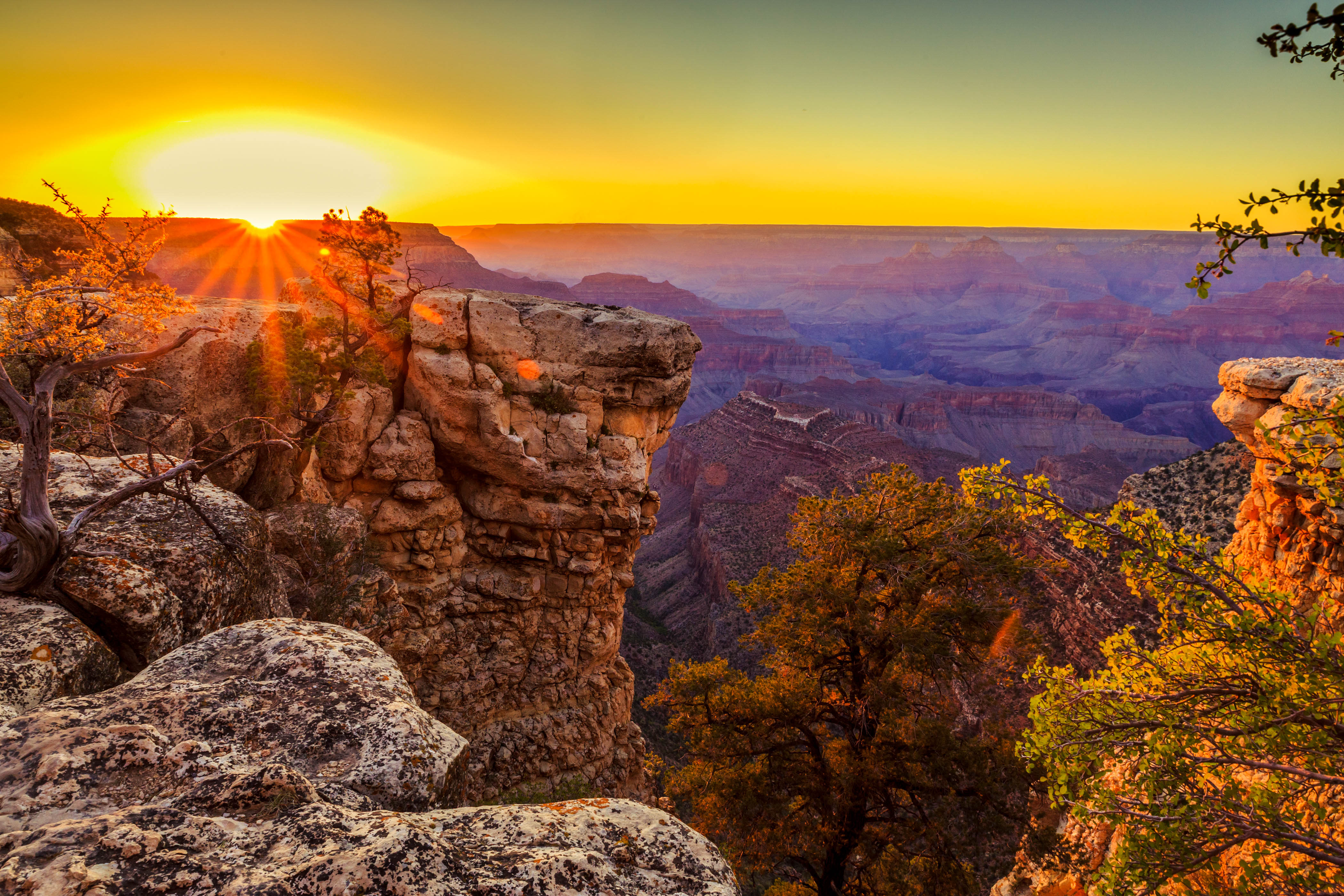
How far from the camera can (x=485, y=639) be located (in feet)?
48.1

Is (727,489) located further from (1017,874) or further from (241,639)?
(241,639)

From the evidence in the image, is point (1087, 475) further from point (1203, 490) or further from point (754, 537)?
point (1203, 490)

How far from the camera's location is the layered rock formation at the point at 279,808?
2.29m

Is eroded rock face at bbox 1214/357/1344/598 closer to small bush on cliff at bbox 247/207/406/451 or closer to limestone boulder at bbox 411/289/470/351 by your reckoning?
limestone boulder at bbox 411/289/470/351

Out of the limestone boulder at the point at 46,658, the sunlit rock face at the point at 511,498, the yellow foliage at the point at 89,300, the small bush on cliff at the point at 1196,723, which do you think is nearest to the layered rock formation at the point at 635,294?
the sunlit rock face at the point at 511,498

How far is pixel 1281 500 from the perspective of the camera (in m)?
12.4

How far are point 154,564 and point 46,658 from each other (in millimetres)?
1388

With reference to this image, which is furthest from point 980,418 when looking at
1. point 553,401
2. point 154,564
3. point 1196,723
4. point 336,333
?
point 154,564

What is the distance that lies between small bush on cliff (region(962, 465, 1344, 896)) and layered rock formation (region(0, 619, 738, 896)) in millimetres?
3679

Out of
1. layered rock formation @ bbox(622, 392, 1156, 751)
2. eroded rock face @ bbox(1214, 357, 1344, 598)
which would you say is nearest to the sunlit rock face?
layered rock formation @ bbox(622, 392, 1156, 751)

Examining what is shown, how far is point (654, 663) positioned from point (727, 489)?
27.9 metres

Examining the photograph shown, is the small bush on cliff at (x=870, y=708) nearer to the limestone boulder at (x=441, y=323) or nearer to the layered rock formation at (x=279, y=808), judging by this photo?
the layered rock formation at (x=279, y=808)

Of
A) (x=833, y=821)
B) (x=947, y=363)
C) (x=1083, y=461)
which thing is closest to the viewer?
(x=833, y=821)

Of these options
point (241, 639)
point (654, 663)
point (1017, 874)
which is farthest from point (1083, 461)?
point (241, 639)
